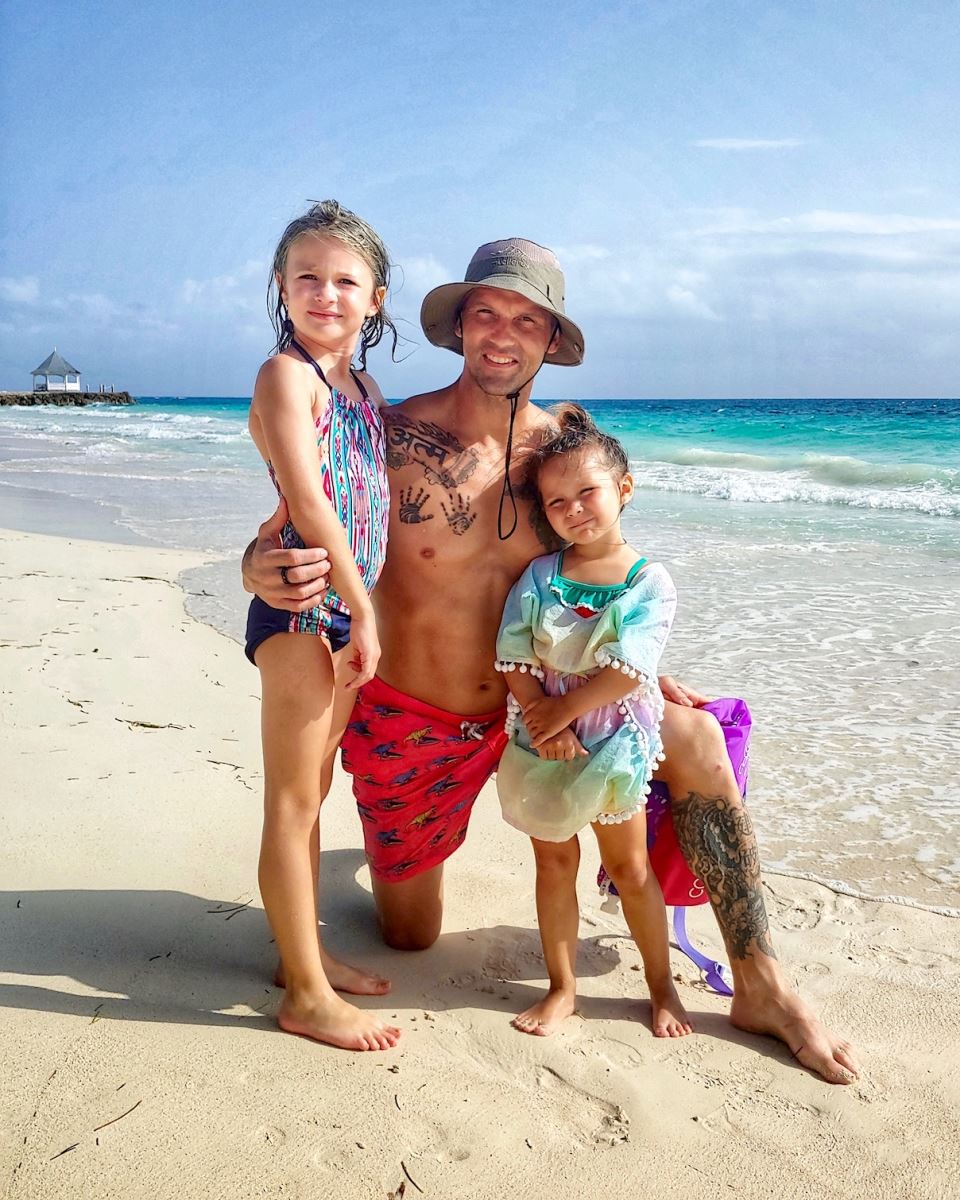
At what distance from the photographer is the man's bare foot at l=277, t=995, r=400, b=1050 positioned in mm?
2338

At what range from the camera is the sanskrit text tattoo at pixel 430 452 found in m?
2.99

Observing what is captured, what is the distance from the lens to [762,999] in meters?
2.52

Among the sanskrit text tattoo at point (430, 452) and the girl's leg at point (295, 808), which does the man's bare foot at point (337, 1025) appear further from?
the sanskrit text tattoo at point (430, 452)

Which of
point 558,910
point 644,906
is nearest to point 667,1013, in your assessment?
point 644,906

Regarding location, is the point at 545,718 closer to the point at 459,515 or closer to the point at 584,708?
the point at 584,708

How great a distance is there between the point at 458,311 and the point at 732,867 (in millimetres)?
1781

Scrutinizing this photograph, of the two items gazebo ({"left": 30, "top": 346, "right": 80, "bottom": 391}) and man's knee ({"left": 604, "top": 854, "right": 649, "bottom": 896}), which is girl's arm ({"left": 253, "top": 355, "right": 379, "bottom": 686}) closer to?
man's knee ({"left": 604, "top": 854, "right": 649, "bottom": 896})

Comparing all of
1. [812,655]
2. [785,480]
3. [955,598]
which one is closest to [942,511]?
[785,480]

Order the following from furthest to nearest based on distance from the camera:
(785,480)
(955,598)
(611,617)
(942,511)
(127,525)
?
(785,480), (942,511), (127,525), (955,598), (611,617)

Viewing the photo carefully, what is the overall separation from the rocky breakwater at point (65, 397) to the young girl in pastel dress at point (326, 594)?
6358cm

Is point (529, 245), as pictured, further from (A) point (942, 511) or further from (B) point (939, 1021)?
(A) point (942, 511)

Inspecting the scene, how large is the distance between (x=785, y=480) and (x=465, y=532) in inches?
613

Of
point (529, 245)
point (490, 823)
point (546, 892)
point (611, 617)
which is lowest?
point (490, 823)

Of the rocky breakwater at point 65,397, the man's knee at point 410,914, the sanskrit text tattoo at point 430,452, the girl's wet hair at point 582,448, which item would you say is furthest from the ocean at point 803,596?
the rocky breakwater at point 65,397
